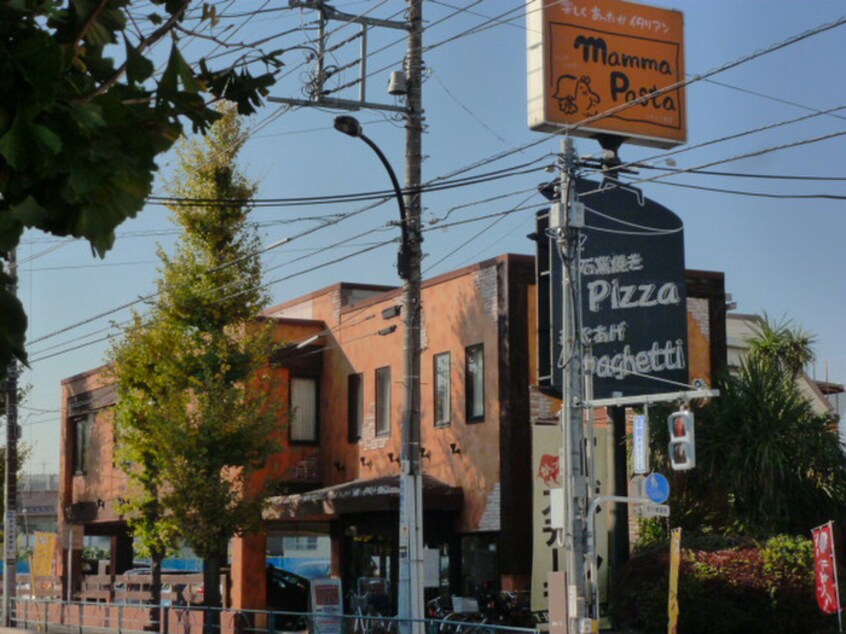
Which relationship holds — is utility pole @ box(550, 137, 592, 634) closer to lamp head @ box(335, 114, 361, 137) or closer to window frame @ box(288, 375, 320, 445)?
lamp head @ box(335, 114, 361, 137)

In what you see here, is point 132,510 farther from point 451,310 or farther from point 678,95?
point 678,95

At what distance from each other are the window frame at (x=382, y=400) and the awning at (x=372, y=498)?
4.87 ft

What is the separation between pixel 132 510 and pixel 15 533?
6329 mm

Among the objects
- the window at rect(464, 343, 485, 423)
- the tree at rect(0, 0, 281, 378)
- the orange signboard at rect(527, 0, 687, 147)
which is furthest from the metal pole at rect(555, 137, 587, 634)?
the tree at rect(0, 0, 281, 378)

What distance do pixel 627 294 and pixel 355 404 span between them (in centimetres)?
1033

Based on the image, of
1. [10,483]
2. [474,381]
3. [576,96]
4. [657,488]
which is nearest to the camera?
[657,488]

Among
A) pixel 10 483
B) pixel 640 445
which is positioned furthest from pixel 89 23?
pixel 10 483

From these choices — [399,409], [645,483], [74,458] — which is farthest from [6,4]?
[74,458]

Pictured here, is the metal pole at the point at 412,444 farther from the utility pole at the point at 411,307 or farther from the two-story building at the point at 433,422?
the two-story building at the point at 433,422

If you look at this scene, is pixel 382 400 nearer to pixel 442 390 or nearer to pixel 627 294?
pixel 442 390

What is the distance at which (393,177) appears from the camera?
72.2ft

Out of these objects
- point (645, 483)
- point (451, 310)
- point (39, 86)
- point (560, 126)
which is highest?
point (560, 126)

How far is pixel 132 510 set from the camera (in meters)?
33.1

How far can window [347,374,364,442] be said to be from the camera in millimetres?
34250
